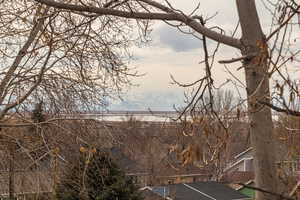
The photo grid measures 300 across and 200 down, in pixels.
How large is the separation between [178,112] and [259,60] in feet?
1.97

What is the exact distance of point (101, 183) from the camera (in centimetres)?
840

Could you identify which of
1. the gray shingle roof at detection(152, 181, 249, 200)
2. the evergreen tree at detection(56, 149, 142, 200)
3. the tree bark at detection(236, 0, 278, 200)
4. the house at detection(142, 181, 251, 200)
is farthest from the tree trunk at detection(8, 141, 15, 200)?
the gray shingle roof at detection(152, 181, 249, 200)

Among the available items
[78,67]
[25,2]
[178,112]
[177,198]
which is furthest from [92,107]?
[177,198]

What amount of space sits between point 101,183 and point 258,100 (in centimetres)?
→ 706

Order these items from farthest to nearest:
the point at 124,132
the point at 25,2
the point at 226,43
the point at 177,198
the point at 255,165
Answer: the point at 177,198, the point at 124,132, the point at 25,2, the point at 226,43, the point at 255,165

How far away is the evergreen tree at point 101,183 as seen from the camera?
6.14m

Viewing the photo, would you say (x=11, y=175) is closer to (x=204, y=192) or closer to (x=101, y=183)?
(x=101, y=183)

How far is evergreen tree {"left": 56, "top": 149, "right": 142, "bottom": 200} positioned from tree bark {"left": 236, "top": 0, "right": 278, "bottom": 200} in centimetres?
436

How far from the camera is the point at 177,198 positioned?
1847 cm

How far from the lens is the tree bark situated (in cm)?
172

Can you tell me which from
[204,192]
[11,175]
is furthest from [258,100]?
[204,192]

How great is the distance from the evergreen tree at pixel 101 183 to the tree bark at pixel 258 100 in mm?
4364

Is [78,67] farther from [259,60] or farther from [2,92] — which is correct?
[259,60]

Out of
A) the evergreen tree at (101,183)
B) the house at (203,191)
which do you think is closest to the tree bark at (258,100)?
the evergreen tree at (101,183)
